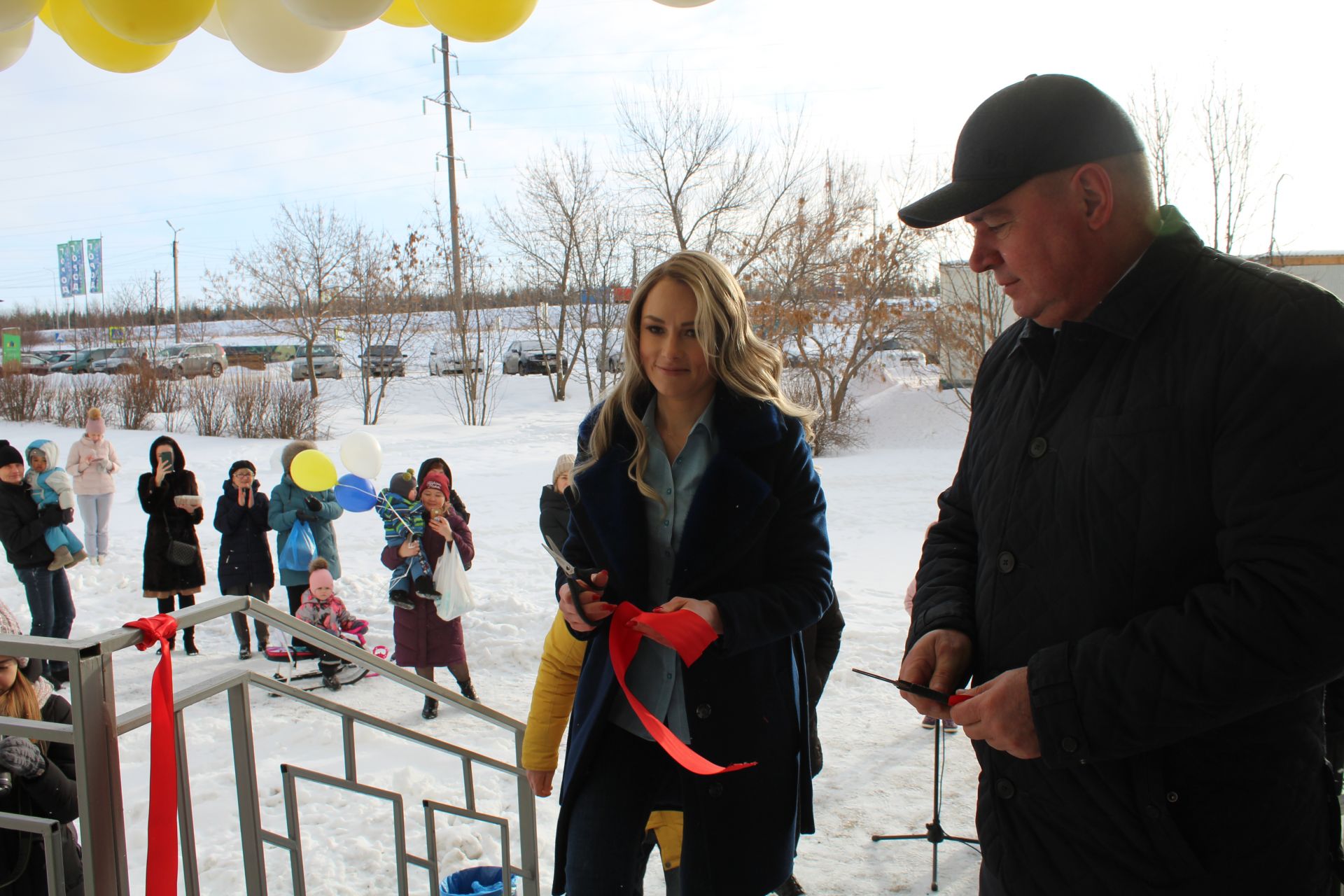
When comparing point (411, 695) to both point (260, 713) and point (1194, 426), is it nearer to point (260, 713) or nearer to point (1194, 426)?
point (260, 713)

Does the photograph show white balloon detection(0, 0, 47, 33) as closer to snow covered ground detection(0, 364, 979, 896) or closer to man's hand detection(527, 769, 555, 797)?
man's hand detection(527, 769, 555, 797)

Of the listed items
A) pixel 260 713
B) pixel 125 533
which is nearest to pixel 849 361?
pixel 125 533

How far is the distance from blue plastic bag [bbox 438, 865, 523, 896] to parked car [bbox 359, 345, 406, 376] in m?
21.1

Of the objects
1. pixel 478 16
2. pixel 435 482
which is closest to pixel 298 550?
Answer: pixel 435 482

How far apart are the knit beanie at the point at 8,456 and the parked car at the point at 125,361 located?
48.3 ft

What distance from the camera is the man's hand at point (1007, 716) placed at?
1374mm

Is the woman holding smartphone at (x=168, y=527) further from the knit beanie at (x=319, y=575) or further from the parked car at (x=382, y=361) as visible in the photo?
the parked car at (x=382, y=361)

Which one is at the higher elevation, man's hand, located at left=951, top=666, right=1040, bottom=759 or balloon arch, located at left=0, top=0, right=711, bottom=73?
balloon arch, located at left=0, top=0, right=711, bottom=73

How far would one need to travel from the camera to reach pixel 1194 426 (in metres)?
1.30

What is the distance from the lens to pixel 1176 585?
52.6 inches

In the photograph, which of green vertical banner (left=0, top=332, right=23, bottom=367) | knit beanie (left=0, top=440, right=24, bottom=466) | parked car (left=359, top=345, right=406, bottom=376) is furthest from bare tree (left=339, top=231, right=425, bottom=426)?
knit beanie (left=0, top=440, right=24, bottom=466)

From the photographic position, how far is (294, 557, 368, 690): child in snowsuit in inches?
238

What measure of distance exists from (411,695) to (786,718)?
4379mm

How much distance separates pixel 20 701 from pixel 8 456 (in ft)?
16.5
